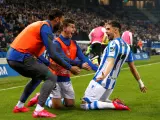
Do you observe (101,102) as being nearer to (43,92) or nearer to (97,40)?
(43,92)

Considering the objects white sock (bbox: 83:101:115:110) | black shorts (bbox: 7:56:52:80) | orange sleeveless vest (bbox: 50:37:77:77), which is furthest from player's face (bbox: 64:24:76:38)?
white sock (bbox: 83:101:115:110)

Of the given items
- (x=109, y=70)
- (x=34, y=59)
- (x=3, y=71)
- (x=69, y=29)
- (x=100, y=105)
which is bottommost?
(x=3, y=71)

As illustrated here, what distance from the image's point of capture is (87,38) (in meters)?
38.4

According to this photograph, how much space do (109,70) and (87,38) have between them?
30828 millimetres

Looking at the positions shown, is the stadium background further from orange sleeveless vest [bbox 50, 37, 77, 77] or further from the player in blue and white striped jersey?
orange sleeveless vest [bbox 50, 37, 77, 77]

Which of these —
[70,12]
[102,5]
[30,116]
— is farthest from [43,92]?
[102,5]

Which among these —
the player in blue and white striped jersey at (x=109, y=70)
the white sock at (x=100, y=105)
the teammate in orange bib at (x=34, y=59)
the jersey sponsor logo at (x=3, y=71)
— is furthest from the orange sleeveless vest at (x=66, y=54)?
the jersey sponsor logo at (x=3, y=71)

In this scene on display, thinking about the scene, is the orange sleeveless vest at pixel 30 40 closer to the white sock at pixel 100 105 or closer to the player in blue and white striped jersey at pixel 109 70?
the player in blue and white striped jersey at pixel 109 70

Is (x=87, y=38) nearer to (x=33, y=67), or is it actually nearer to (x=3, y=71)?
(x=3, y=71)

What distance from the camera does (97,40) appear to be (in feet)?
64.9

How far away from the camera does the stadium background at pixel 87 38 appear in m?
8.20

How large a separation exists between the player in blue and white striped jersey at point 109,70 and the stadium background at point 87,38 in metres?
0.23

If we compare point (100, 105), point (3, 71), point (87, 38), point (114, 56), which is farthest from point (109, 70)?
point (87, 38)

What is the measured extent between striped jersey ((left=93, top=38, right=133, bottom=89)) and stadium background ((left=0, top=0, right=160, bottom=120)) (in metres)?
0.57
